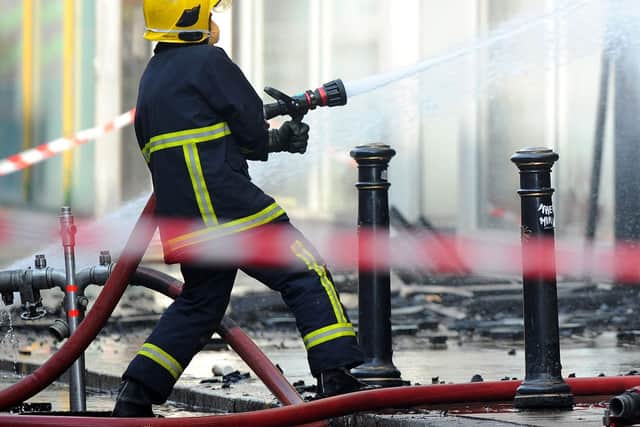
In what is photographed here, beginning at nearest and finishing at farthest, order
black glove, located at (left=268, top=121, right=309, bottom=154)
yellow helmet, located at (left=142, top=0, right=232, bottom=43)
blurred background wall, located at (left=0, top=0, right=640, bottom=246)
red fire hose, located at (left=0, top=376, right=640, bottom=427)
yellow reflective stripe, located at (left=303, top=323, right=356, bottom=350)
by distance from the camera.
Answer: red fire hose, located at (left=0, top=376, right=640, bottom=427), yellow reflective stripe, located at (left=303, top=323, right=356, bottom=350), yellow helmet, located at (left=142, top=0, right=232, bottom=43), black glove, located at (left=268, top=121, right=309, bottom=154), blurred background wall, located at (left=0, top=0, right=640, bottom=246)

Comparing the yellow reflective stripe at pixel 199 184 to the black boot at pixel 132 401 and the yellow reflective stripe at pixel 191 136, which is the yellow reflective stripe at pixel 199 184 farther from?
the black boot at pixel 132 401

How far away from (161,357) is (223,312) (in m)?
0.28

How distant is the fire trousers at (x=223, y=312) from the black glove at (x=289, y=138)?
35 cm

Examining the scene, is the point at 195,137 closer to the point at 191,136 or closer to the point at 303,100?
the point at 191,136

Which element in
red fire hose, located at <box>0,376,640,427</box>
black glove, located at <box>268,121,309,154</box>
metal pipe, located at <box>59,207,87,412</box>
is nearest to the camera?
red fire hose, located at <box>0,376,640,427</box>

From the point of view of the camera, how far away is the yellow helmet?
5.83m

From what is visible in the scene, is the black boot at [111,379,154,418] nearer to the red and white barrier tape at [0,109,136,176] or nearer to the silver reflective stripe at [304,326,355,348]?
the silver reflective stripe at [304,326,355,348]

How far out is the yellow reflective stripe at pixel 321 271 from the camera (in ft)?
18.7

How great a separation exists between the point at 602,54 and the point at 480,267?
2.81 metres

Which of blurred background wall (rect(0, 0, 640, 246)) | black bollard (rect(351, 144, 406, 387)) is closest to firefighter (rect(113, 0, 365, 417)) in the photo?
black bollard (rect(351, 144, 406, 387))

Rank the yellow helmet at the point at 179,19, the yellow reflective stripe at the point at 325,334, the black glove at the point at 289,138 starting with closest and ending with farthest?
the yellow reflective stripe at the point at 325,334
the yellow helmet at the point at 179,19
the black glove at the point at 289,138

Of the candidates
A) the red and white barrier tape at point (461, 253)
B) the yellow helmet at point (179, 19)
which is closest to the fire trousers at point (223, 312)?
the red and white barrier tape at point (461, 253)

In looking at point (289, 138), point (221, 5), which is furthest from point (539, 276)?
point (221, 5)

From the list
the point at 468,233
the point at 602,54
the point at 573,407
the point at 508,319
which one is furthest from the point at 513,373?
the point at 468,233
